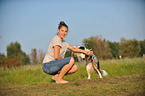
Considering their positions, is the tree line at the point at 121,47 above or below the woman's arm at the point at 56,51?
above

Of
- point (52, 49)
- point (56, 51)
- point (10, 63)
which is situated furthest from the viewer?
point (10, 63)

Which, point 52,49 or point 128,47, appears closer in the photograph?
point 52,49

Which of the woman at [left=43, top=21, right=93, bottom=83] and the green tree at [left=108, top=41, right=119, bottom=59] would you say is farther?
the green tree at [left=108, top=41, right=119, bottom=59]

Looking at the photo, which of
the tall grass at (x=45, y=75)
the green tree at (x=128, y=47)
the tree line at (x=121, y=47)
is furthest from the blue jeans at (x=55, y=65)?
the green tree at (x=128, y=47)

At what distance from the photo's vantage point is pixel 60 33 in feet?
14.2

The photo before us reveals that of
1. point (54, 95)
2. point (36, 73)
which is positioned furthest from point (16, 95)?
point (36, 73)

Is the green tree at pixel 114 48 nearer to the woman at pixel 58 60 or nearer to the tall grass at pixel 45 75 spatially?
the tall grass at pixel 45 75

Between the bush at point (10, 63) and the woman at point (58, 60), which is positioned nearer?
the woman at point (58, 60)

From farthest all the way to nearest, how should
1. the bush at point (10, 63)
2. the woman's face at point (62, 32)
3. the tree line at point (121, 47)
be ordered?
1. the tree line at point (121, 47)
2. the bush at point (10, 63)
3. the woman's face at point (62, 32)

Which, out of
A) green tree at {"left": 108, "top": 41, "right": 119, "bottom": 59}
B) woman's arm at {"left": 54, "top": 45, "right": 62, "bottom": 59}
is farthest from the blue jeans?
green tree at {"left": 108, "top": 41, "right": 119, "bottom": 59}

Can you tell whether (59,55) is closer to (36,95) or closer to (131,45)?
(36,95)

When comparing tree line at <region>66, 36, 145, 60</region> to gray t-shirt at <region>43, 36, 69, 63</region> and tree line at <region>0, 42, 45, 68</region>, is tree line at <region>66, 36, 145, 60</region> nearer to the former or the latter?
tree line at <region>0, 42, 45, 68</region>

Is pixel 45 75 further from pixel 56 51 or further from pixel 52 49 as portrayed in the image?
pixel 56 51

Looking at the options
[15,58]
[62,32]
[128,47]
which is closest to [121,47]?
[128,47]
